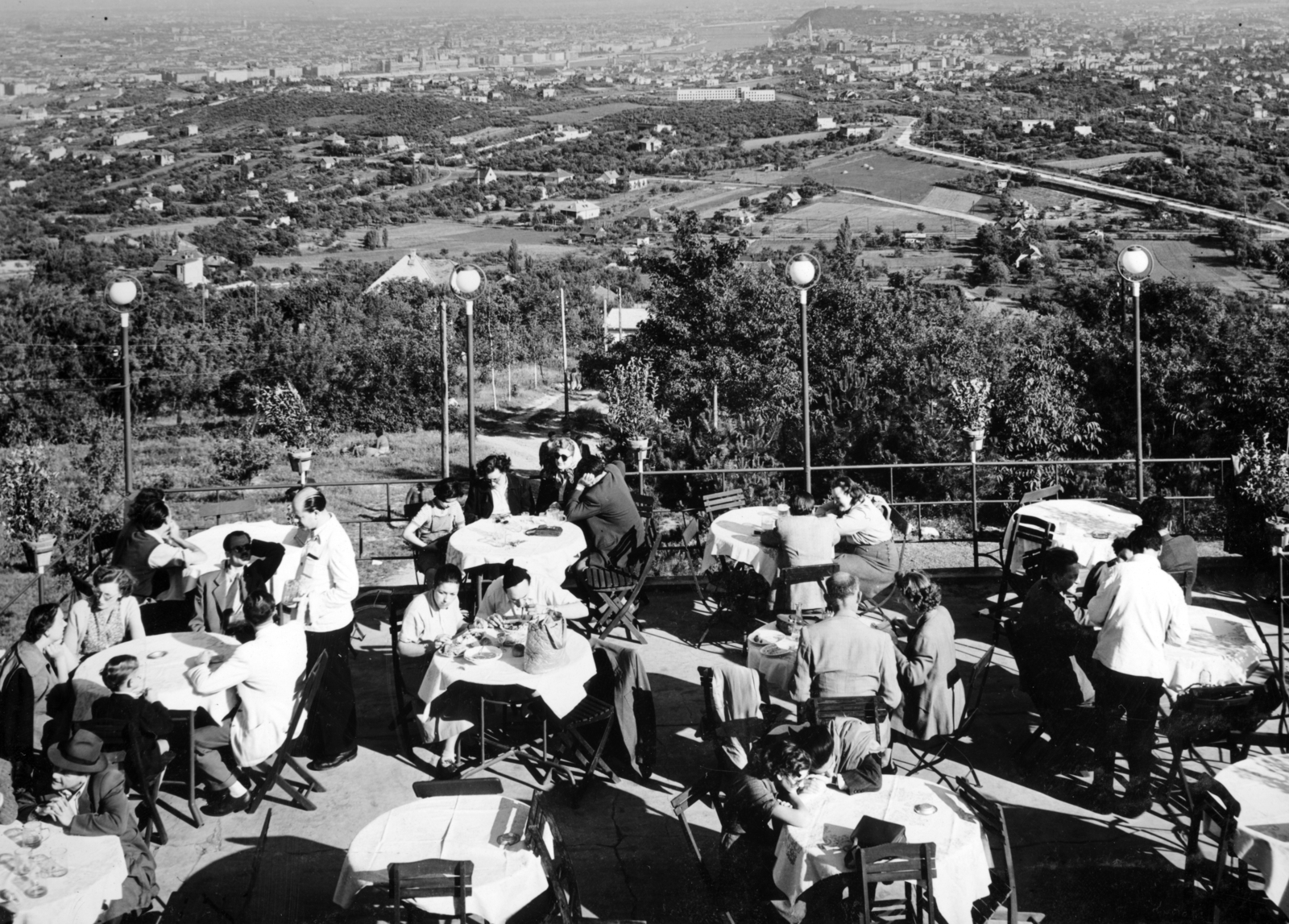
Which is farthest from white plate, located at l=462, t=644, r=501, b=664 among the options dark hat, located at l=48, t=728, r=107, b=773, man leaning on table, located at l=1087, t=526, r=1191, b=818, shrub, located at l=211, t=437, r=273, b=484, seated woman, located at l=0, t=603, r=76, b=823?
shrub, located at l=211, t=437, r=273, b=484

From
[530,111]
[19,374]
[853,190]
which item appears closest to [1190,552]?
[19,374]

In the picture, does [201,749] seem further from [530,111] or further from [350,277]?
[530,111]

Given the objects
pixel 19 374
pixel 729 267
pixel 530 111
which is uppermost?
pixel 530 111

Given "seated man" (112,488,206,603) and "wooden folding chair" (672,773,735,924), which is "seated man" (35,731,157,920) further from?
"seated man" (112,488,206,603)

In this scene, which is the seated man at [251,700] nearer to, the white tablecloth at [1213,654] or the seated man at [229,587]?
the seated man at [229,587]

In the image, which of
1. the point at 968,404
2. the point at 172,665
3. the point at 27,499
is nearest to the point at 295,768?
the point at 172,665

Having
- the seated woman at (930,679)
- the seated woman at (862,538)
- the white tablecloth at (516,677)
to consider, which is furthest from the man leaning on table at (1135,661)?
the white tablecloth at (516,677)
